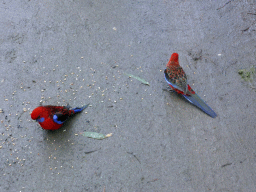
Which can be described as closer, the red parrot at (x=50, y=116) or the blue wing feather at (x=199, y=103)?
the red parrot at (x=50, y=116)

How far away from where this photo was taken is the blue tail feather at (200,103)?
3.23m

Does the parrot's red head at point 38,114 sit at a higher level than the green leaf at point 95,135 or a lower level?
higher

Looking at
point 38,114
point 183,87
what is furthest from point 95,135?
point 183,87

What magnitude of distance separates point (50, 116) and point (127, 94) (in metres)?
1.18

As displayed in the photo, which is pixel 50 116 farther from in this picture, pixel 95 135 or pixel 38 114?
pixel 95 135

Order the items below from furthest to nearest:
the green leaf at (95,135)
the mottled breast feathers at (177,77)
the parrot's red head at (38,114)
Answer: the mottled breast feathers at (177,77), the green leaf at (95,135), the parrot's red head at (38,114)

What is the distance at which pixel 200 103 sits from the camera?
3281 millimetres

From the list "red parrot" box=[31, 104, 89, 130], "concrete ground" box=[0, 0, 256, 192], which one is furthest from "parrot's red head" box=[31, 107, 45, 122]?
"concrete ground" box=[0, 0, 256, 192]

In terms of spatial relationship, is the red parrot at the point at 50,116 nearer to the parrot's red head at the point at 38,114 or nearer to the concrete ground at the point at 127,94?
the parrot's red head at the point at 38,114

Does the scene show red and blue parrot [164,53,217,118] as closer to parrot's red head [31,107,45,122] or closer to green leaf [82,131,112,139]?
green leaf [82,131,112,139]

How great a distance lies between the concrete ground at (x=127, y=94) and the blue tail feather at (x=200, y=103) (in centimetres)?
7

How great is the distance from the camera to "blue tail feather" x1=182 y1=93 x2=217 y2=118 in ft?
10.6

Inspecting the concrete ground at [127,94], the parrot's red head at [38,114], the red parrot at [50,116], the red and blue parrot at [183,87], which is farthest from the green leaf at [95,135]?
the red and blue parrot at [183,87]

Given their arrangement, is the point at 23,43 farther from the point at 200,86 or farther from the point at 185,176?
the point at 185,176
